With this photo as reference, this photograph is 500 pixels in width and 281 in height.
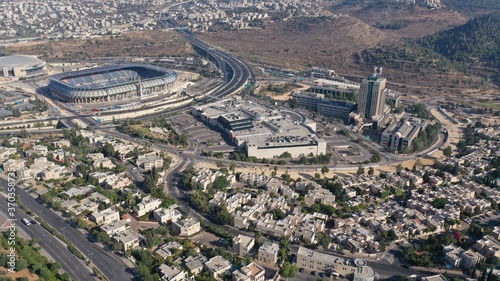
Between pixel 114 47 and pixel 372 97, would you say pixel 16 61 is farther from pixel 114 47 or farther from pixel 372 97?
pixel 372 97

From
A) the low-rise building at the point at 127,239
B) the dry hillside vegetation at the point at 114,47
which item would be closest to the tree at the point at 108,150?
the low-rise building at the point at 127,239

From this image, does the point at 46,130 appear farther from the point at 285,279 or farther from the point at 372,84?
the point at 372,84

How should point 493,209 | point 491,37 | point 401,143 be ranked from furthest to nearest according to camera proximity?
point 491,37 < point 401,143 < point 493,209

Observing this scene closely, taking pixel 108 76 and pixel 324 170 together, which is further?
pixel 108 76

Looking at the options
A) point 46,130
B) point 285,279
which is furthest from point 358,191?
point 46,130

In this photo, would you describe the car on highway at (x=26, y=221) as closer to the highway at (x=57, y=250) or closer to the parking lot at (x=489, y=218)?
the highway at (x=57, y=250)

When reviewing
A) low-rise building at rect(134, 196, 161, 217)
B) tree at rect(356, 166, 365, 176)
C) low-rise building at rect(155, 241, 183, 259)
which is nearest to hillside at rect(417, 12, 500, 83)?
tree at rect(356, 166, 365, 176)

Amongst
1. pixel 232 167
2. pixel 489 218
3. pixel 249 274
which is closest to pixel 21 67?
pixel 232 167
